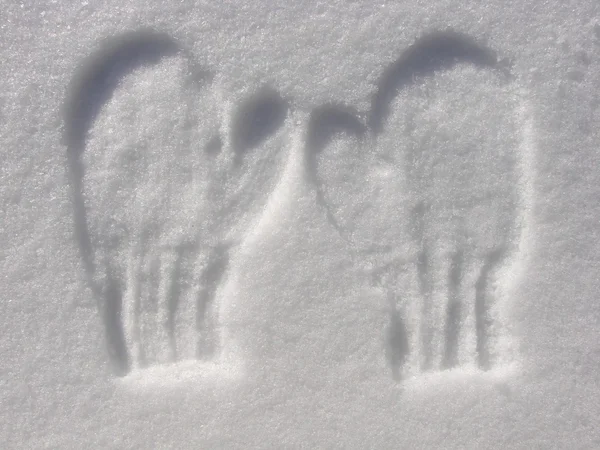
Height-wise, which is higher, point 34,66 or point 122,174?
point 34,66

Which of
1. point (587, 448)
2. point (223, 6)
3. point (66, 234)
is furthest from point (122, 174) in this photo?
point (587, 448)

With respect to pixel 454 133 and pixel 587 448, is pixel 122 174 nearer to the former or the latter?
pixel 454 133

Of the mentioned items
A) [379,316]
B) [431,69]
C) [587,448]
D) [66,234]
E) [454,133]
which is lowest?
[587,448]

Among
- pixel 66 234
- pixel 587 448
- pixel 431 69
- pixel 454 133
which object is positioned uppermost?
pixel 431 69

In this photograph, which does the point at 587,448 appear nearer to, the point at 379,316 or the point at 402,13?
the point at 379,316

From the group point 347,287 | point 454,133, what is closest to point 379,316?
point 347,287

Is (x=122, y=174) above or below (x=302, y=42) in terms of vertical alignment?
below
